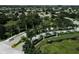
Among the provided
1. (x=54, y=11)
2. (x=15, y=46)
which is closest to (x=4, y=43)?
(x=15, y=46)

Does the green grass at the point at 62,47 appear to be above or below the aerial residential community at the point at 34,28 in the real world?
below

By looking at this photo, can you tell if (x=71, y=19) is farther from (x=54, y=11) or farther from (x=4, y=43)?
(x=4, y=43)

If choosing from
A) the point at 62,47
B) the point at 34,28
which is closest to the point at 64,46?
the point at 62,47

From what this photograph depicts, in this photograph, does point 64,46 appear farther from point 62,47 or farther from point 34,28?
point 34,28

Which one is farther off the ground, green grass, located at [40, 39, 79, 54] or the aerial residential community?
the aerial residential community

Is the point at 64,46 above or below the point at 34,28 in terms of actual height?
below
